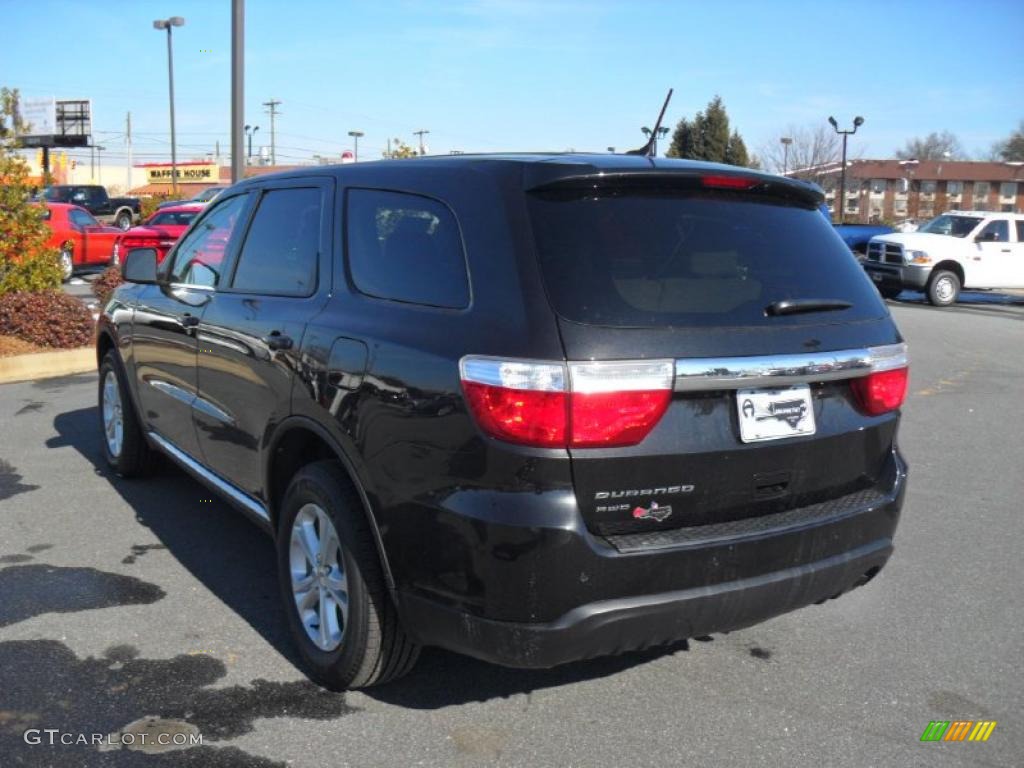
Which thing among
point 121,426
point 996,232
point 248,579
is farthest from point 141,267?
point 996,232

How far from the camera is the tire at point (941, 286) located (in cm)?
2050

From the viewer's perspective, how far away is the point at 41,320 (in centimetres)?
→ 1040

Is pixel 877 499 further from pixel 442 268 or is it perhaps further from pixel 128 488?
pixel 128 488

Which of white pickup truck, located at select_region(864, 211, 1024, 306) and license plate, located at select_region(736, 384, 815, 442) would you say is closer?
license plate, located at select_region(736, 384, 815, 442)

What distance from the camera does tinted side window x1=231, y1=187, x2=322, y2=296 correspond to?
3.84 m

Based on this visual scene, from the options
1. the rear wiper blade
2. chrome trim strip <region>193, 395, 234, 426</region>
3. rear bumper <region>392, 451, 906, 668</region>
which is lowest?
rear bumper <region>392, 451, 906, 668</region>

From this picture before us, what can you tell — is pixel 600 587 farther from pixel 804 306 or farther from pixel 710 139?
pixel 710 139

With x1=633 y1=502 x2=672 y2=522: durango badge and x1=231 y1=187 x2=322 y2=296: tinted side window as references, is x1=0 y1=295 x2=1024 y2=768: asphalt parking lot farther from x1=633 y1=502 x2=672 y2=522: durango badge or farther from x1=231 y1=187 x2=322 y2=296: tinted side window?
x1=231 y1=187 x2=322 y2=296: tinted side window

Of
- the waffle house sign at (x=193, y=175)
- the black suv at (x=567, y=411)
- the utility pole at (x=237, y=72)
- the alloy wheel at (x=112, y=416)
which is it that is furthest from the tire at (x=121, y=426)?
the waffle house sign at (x=193, y=175)

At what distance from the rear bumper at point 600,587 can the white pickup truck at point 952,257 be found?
1900 centimetres

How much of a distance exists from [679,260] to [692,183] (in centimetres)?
33

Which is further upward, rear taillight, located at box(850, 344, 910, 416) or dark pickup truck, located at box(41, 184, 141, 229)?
dark pickup truck, located at box(41, 184, 141, 229)

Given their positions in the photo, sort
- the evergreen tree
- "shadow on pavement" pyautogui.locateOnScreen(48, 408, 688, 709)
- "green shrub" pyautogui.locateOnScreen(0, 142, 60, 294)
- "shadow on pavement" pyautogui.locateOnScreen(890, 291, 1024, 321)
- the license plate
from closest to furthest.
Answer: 1. the license plate
2. "shadow on pavement" pyautogui.locateOnScreen(48, 408, 688, 709)
3. "green shrub" pyautogui.locateOnScreen(0, 142, 60, 294)
4. "shadow on pavement" pyautogui.locateOnScreen(890, 291, 1024, 321)
5. the evergreen tree

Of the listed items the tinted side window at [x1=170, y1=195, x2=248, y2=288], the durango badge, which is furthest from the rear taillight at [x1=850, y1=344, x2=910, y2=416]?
the tinted side window at [x1=170, y1=195, x2=248, y2=288]
